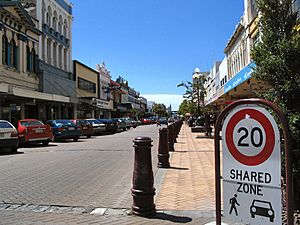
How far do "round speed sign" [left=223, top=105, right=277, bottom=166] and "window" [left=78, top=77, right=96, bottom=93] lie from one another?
160 feet

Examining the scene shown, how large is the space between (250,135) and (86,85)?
A: 52121 millimetres

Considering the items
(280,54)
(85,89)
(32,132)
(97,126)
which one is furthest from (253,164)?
(85,89)

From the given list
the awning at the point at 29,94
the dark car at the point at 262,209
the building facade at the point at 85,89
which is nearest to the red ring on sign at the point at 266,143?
the dark car at the point at 262,209

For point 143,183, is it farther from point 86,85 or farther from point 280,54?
point 86,85

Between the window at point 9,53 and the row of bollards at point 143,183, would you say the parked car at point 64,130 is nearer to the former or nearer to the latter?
the window at point 9,53

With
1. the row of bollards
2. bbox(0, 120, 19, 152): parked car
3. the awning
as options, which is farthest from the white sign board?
the awning

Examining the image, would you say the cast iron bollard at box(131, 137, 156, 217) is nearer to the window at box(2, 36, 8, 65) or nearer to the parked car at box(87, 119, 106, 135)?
the parked car at box(87, 119, 106, 135)

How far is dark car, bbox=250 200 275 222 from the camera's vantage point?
3322mm

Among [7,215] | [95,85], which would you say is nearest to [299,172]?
[7,215]

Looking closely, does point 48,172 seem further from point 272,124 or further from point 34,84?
point 34,84

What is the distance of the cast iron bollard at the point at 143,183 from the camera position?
581cm

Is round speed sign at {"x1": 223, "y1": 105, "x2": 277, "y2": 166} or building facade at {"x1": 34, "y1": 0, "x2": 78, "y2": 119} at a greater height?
building facade at {"x1": 34, "y1": 0, "x2": 78, "y2": 119}

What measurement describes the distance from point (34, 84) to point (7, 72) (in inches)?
220

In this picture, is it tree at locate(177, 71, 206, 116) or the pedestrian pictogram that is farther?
tree at locate(177, 71, 206, 116)
